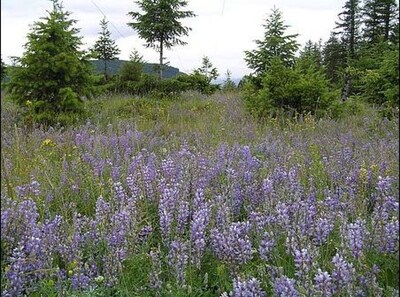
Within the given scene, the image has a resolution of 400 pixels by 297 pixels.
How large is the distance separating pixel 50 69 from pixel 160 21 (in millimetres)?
8470

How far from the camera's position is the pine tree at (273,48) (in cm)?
1066

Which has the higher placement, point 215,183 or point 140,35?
point 140,35

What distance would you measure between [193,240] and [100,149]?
2553 mm

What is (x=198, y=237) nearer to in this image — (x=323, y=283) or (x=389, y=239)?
(x=323, y=283)

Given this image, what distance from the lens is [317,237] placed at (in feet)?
7.40

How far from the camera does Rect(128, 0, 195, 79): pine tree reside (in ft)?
51.0

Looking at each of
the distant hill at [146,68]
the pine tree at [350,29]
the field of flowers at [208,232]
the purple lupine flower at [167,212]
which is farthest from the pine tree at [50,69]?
the pine tree at [350,29]

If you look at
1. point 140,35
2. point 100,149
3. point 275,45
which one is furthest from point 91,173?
point 140,35

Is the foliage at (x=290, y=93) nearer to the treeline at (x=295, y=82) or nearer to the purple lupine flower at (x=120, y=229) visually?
the treeline at (x=295, y=82)

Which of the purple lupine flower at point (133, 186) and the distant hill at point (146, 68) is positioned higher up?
the distant hill at point (146, 68)

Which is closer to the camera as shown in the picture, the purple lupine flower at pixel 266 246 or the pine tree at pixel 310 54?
the purple lupine flower at pixel 266 246

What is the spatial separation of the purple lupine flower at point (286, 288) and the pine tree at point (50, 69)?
250 inches

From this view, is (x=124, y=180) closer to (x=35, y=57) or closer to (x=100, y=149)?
(x=100, y=149)

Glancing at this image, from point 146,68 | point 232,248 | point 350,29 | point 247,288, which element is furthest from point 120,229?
point 350,29
